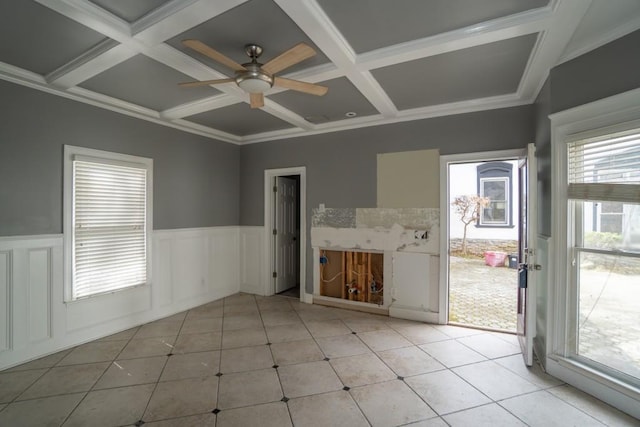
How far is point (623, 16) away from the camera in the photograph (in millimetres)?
1835

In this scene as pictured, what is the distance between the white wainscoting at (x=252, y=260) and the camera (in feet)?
16.0

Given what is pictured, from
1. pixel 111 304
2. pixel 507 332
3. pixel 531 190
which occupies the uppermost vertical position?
pixel 531 190

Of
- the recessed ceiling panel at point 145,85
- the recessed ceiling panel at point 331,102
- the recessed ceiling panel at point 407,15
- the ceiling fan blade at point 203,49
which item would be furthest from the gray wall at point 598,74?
the recessed ceiling panel at point 145,85

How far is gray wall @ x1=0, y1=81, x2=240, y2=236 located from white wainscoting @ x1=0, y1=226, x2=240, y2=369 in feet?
0.66

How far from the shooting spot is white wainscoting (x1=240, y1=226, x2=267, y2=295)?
4.86 meters

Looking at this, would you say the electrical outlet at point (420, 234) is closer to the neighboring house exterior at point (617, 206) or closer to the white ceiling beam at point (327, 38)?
the neighboring house exterior at point (617, 206)

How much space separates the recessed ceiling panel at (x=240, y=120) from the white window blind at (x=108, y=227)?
1066 mm

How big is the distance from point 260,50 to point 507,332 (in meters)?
3.84

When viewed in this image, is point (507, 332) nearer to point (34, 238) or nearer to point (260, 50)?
point (260, 50)

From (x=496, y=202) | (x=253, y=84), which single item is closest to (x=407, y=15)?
(x=253, y=84)

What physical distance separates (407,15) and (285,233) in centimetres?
388

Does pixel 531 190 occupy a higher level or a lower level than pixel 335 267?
higher

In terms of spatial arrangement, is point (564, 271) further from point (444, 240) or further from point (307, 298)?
point (307, 298)

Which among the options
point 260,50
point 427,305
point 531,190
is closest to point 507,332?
point 427,305
